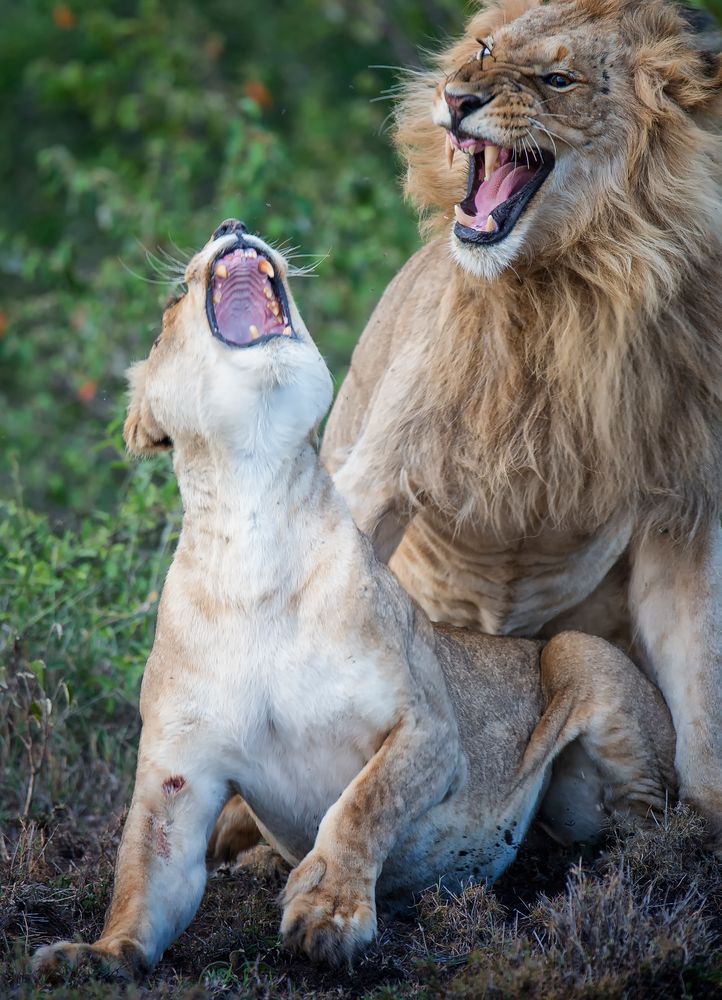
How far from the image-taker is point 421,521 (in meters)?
5.19

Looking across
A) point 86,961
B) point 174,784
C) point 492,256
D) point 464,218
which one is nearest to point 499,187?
point 464,218

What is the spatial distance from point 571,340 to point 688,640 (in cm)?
97

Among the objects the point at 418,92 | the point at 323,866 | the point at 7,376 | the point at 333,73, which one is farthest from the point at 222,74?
the point at 323,866

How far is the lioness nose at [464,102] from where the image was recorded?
4.35 meters

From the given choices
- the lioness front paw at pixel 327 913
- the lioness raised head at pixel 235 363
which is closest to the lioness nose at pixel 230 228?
the lioness raised head at pixel 235 363

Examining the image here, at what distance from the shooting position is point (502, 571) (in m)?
5.21

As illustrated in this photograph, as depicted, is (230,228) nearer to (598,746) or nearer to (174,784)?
(174,784)

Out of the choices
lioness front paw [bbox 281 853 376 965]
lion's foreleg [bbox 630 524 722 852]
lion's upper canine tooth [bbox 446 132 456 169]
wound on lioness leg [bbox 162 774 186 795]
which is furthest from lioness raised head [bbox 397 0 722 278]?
lioness front paw [bbox 281 853 376 965]

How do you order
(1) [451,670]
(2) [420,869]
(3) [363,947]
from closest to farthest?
(3) [363,947]
(2) [420,869]
(1) [451,670]

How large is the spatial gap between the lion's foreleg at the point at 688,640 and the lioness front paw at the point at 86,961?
1.75 m

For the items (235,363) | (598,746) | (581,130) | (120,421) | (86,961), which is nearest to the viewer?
(86,961)

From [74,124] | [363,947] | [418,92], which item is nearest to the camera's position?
[363,947]

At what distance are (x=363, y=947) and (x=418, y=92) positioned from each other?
2.61 metres

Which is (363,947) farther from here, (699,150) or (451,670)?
(699,150)
